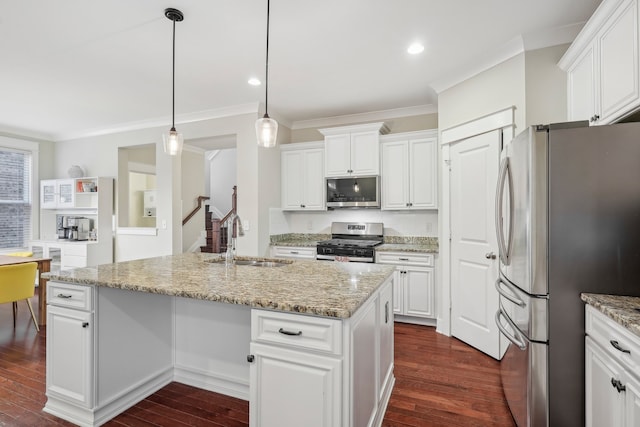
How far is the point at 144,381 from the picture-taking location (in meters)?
2.25

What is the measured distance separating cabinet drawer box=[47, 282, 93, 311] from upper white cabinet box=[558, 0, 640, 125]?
→ 3.22 meters

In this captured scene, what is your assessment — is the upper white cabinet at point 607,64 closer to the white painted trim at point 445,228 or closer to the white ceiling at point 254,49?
the white ceiling at point 254,49

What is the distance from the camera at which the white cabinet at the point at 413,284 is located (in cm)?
370

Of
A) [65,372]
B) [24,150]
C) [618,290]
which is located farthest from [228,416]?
[24,150]

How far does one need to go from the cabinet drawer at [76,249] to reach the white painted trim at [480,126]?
211 inches

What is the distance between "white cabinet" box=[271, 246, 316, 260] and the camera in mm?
4250

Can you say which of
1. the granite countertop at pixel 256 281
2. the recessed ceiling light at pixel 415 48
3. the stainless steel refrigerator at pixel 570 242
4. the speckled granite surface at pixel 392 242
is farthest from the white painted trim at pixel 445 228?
the stainless steel refrigerator at pixel 570 242

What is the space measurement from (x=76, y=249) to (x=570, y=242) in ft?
20.2

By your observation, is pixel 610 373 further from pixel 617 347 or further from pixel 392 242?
pixel 392 242

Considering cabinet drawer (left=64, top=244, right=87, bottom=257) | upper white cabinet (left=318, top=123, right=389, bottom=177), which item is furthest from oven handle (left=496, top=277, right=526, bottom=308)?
cabinet drawer (left=64, top=244, right=87, bottom=257)

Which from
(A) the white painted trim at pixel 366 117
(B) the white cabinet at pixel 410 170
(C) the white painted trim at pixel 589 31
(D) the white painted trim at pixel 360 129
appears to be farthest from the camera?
(A) the white painted trim at pixel 366 117

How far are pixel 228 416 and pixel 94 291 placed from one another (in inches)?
44.5

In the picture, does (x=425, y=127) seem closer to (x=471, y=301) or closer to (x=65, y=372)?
(x=471, y=301)

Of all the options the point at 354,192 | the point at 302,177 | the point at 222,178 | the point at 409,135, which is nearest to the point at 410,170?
the point at 409,135
